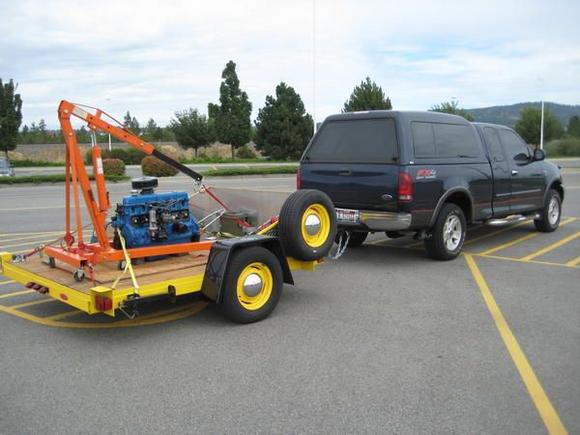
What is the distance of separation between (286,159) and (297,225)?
1740 inches

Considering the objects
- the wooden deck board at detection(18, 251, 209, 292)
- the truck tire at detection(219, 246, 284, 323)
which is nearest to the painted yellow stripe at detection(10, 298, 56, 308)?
the wooden deck board at detection(18, 251, 209, 292)

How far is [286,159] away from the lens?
49.7 m

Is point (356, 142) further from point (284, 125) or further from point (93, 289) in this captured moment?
point (284, 125)

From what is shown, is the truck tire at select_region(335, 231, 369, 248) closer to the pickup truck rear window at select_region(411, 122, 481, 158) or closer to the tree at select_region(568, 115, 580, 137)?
the pickup truck rear window at select_region(411, 122, 481, 158)

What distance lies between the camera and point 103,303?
15.1 ft

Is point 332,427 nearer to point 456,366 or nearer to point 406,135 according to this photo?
point 456,366

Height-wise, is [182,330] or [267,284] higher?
[267,284]

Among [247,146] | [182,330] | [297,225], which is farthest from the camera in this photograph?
[247,146]

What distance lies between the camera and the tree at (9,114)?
133 feet

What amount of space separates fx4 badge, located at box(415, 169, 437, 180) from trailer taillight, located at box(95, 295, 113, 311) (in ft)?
14.5

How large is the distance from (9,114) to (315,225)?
40.9 m

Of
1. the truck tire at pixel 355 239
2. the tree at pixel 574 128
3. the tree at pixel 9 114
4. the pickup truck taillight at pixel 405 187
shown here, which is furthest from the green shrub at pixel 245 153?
the pickup truck taillight at pixel 405 187

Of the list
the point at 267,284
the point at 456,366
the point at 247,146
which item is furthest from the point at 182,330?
the point at 247,146

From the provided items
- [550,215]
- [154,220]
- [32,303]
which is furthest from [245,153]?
[154,220]
